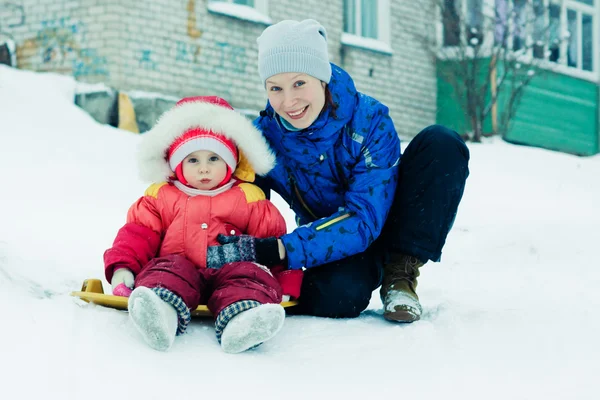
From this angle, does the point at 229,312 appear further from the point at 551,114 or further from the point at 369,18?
the point at 551,114

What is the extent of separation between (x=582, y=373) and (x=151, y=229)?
4.34ft

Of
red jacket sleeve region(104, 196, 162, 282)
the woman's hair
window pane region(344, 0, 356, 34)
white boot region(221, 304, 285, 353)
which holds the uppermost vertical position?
window pane region(344, 0, 356, 34)

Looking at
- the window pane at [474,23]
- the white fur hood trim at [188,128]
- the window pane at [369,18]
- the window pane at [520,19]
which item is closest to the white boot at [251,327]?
the white fur hood trim at [188,128]

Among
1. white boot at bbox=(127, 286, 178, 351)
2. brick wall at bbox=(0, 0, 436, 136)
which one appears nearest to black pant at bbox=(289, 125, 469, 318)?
white boot at bbox=(127, 286, 178, 351)

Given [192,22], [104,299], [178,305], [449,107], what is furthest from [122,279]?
[449,107]

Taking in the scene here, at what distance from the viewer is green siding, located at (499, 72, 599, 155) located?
10219mm

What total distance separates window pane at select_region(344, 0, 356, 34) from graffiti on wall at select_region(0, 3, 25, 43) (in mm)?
3875

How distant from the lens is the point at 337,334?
221cm

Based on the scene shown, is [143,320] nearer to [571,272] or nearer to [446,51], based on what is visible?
[571,272]

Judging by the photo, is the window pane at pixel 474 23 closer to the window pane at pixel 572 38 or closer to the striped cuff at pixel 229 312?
the window pane at pixel 572 38

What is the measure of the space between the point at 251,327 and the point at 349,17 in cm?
790

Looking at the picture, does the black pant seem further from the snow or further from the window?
the window

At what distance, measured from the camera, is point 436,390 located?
1.78 m

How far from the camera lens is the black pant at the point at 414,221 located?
2430mm
